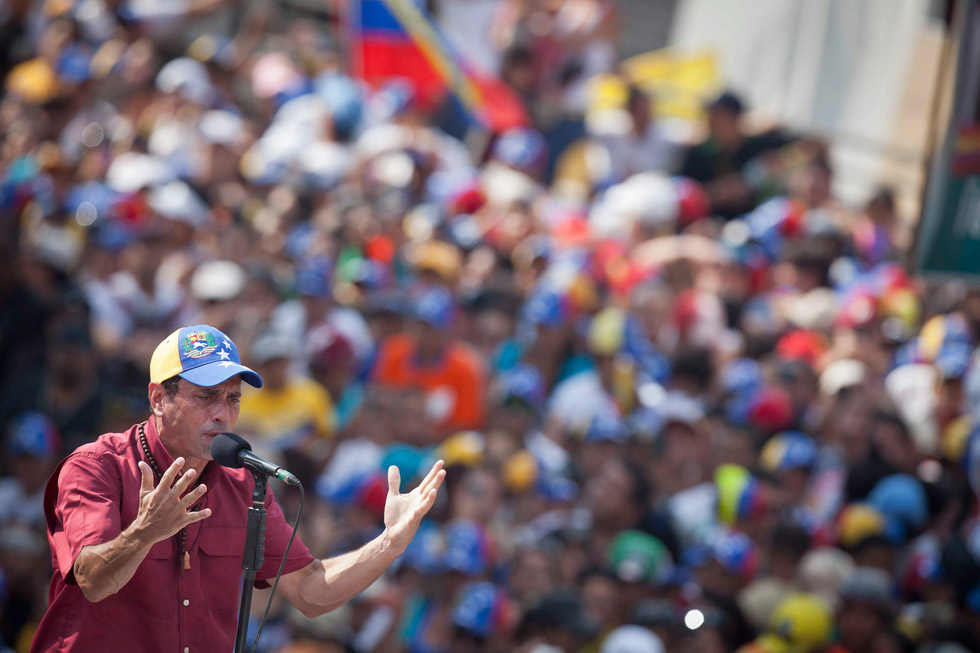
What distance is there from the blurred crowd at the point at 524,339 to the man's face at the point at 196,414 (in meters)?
3.71

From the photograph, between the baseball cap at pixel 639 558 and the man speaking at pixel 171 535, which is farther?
the baseball cap at pixel 639 558

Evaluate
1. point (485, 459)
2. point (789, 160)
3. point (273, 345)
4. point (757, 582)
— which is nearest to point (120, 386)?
point (273, 345)

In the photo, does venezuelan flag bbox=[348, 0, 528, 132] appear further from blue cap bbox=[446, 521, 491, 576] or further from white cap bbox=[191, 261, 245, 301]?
blue cap bbox=[446, 521, 491, 576]

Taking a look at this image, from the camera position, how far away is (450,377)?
846 cm

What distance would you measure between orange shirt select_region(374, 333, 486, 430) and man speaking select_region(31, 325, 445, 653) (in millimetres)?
4760

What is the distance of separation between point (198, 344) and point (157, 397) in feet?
0.66

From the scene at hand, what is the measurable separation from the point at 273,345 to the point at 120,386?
106 centimetres

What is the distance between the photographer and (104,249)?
9.79 meters

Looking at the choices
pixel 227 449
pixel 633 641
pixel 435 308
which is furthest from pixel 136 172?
pixel 227 449

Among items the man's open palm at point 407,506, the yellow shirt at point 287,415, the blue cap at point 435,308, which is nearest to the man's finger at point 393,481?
the man's open palm at point 407,506

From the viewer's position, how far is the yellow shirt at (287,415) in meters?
7.93

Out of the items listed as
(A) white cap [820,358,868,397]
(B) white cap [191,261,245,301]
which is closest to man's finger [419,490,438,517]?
(A) white cap [820,358,868,397]

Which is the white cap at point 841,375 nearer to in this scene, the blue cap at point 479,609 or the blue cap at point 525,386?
the blue cap at point 525,386

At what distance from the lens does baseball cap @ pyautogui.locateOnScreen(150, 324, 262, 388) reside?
330 cm
